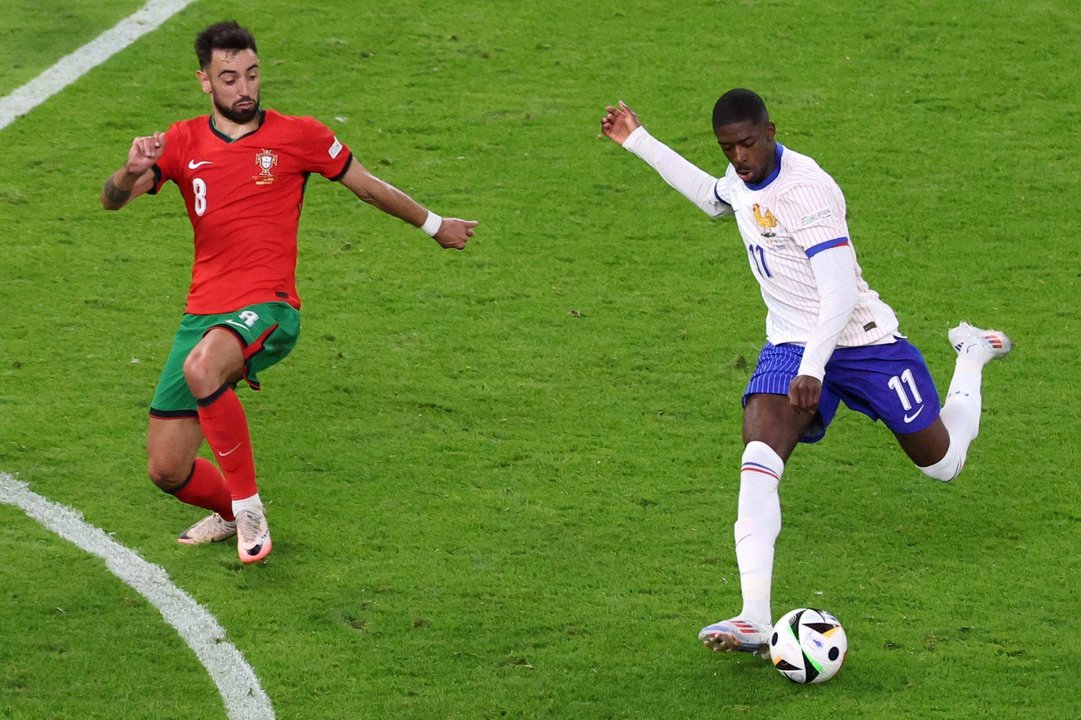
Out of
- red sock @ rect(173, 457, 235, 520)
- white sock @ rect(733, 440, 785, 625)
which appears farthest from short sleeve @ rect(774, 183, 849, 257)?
red sock @ rect(173, 457, 235, 520)

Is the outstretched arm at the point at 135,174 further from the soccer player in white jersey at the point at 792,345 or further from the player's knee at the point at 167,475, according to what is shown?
the soccer player in white jersey at the point at 792,345

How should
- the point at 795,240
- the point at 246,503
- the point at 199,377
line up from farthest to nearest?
the point at 246,503, the point at 199,377, the point at 795,240

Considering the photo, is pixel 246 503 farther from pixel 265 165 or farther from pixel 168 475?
pixel 265 165

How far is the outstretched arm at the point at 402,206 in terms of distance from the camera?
6547 mm

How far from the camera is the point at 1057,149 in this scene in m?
10.2

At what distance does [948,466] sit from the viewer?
634 cm

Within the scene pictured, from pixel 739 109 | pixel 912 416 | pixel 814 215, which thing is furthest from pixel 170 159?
pixel 912 416

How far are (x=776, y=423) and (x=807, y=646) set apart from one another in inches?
33.0

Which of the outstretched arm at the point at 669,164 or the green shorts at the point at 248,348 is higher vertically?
the outstretched arm at the point at 669,164

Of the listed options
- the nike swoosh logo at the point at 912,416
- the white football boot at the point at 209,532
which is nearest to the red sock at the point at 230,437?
the white football boot at the point at 209,532

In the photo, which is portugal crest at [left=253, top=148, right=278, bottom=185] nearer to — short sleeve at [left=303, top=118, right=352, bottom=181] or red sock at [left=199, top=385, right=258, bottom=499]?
short sleeve at [left=303, top=118, right=352, bottom=181]

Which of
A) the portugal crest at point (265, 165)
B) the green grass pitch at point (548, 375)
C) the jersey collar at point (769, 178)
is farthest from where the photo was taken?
the portugal crest at point (265, 165)

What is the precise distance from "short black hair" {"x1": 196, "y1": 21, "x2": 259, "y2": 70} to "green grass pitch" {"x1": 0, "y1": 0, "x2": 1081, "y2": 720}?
6.18 ft

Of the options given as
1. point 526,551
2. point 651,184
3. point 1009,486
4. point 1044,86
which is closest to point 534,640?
point 526,551
